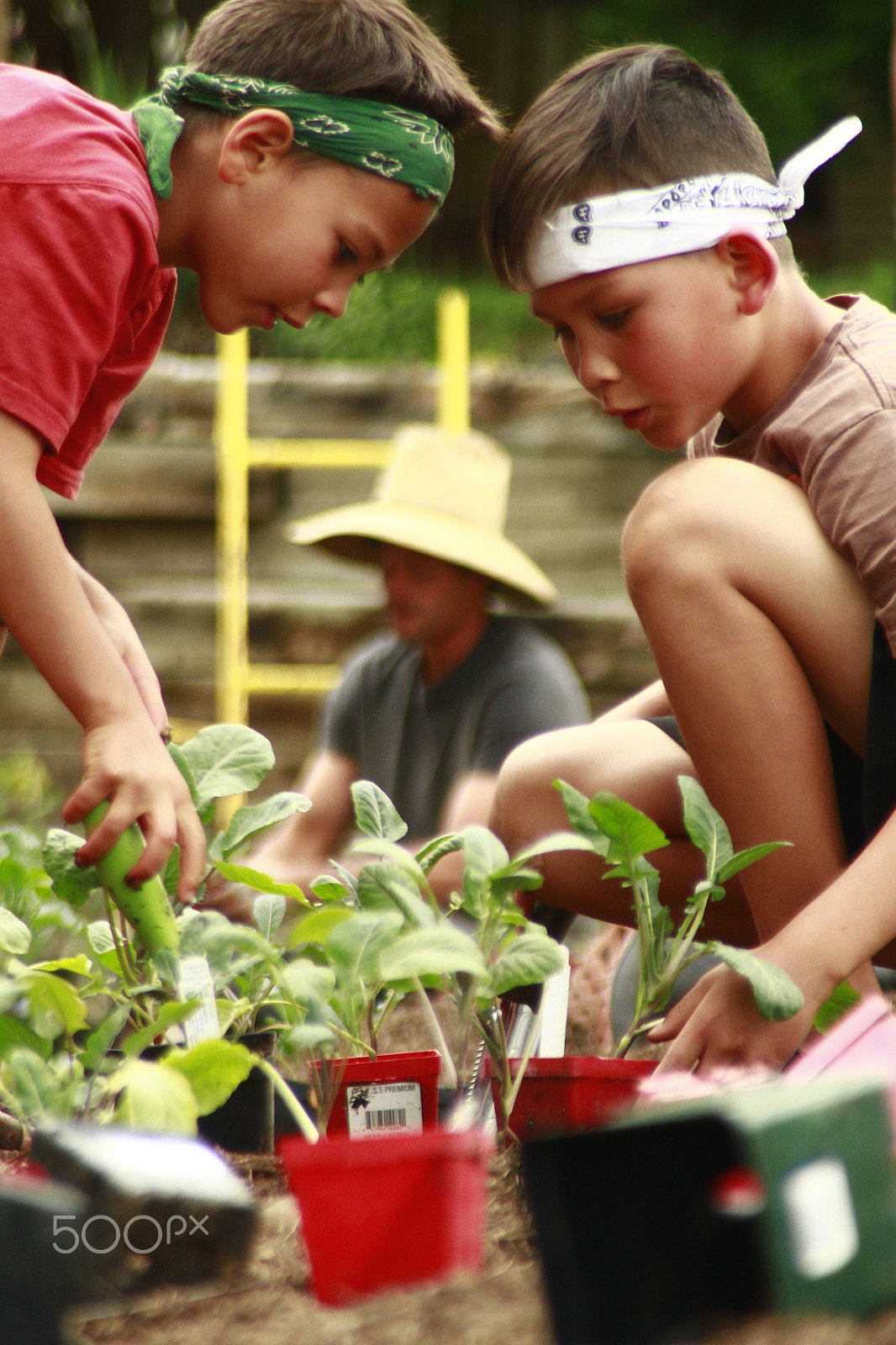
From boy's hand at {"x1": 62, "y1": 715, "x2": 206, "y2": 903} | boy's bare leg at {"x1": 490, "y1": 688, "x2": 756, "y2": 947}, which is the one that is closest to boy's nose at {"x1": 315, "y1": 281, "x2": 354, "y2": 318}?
boy's bare leg at {"x1": 490, "y1": 688, "x2": 756, "y2": 947}

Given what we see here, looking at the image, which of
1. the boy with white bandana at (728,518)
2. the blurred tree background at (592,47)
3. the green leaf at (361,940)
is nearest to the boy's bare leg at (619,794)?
the boy with white bandana at (728,518)

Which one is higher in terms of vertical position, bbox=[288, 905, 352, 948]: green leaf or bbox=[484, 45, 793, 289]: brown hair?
bbox=[484, 45, 793, 289]: brown hair

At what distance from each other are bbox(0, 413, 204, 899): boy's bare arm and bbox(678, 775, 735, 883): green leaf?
15.4 inches

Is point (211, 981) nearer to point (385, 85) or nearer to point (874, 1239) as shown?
point (874, 1239)

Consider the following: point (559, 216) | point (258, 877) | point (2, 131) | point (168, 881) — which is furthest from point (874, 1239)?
point (2, 131)

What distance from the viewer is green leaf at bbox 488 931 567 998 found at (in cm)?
87

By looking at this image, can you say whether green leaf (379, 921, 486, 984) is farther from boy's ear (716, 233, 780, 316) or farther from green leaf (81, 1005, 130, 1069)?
boy's ear (716, 233, 780, 316)

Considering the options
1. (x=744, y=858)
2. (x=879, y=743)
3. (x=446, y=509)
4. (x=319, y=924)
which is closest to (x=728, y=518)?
(x=879, y=743)

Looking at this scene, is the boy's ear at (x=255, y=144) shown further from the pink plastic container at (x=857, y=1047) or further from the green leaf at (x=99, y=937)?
the pink plastic container at (x=857, y=1047)

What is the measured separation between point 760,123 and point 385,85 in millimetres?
3746

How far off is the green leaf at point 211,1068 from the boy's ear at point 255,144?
1084 mm

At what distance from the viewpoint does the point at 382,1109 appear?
0.98 metres

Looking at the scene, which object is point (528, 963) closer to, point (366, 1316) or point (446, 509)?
point (366, 1316)

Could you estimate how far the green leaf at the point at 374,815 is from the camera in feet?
3.58
